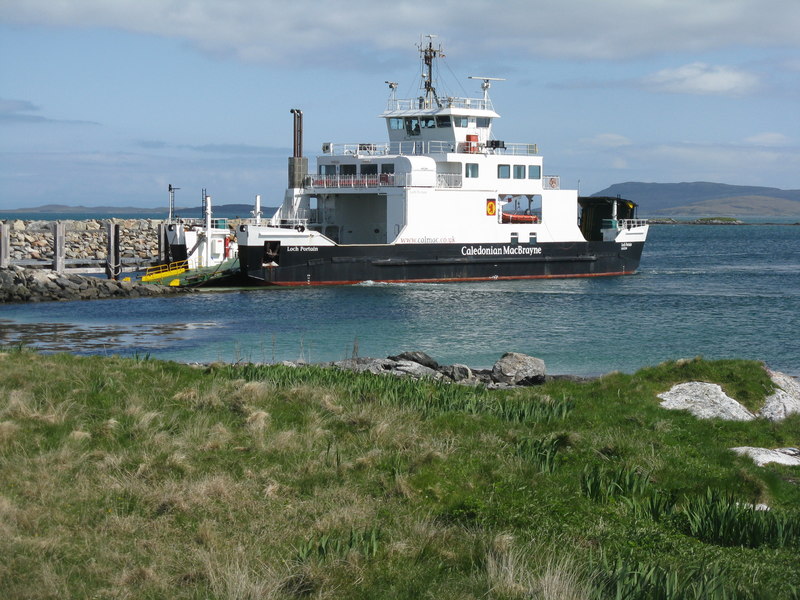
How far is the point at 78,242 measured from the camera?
45.1 metres

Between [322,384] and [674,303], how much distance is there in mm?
21690

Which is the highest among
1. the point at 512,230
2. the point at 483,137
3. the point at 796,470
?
the point at 483,137

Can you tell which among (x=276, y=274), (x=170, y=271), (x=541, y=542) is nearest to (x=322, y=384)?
(x=541, y=542)

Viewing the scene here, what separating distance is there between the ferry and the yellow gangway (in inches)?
118

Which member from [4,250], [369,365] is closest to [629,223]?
[4,250]

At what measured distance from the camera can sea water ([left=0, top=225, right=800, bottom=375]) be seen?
805 inches

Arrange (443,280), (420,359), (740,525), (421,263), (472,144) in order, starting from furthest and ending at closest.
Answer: (472,144)
(443,280)
(421,263)
(420,359)
(740,525)

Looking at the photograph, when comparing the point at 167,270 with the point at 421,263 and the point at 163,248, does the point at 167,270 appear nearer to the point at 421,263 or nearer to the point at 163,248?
the point at 163,248

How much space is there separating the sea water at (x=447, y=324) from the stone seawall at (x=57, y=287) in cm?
94

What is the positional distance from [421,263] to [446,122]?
19.9ft

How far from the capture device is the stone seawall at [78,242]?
43188mm

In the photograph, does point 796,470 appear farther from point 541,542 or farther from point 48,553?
point 48,553

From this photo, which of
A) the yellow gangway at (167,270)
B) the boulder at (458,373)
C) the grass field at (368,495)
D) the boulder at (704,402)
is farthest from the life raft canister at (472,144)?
the grass field at (368,495)

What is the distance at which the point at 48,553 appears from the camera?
5.95 meters
